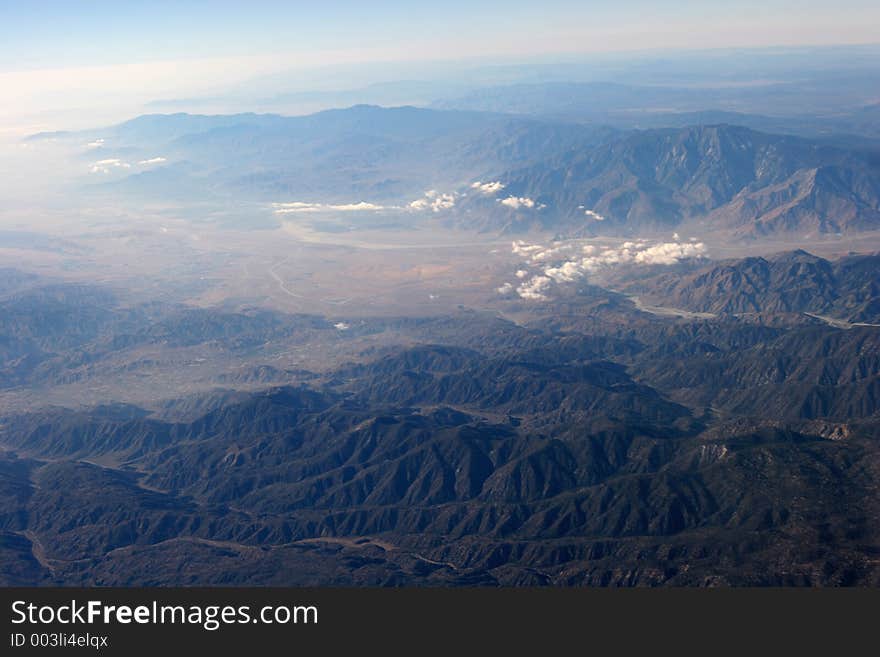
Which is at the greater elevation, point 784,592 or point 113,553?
point 784,592

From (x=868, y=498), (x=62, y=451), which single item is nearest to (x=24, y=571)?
(x=62, y=451)

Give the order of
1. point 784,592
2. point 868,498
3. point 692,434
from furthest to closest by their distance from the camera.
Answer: point 692,434, point 868,498, point 784,592

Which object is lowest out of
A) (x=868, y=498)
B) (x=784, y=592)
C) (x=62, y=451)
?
(x=62, y=451)

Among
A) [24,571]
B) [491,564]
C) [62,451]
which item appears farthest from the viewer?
[62,451]

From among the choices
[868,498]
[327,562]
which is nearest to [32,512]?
[327,562]

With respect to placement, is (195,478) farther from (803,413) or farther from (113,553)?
(803,413)

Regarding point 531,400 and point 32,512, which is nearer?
point 32,512

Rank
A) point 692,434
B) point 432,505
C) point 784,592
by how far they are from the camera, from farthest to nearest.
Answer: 1. point 692,434
2. point 432,505
3. point 784,592

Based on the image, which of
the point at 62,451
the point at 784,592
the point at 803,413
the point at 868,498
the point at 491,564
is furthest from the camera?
the point at 62,451

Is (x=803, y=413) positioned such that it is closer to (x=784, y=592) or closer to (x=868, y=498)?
(x=868, y=498)
